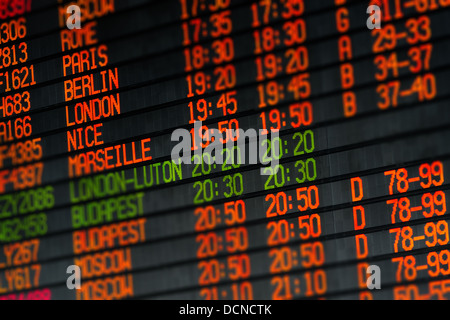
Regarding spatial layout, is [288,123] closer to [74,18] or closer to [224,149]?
[224,149]

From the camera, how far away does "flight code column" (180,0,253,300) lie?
10.6 m

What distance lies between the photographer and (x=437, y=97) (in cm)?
981

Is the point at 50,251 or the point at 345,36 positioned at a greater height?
the point at 345,36

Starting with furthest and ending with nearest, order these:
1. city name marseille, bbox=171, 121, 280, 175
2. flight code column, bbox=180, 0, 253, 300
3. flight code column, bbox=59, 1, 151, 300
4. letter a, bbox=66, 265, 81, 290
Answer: letter a, bbox=66, 265, 81, 290 < flight code column, bbox=59, 1, 151, 300 < flight code column, bbox=180, 0, 253, 300 < city name marseille, bbox=171, 121, 280, 175

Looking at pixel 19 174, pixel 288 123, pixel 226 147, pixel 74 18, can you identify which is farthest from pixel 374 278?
pixel 74 18

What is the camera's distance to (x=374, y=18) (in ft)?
33.4

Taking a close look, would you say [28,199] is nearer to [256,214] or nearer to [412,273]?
[256,214]

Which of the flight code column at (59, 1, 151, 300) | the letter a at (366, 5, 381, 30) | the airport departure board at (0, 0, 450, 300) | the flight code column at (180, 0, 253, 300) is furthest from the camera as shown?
the flight code column at (59, 1, 151, 300)

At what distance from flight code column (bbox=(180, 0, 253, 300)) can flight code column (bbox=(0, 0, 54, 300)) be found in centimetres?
178

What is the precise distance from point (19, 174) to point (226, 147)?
2.46 meters

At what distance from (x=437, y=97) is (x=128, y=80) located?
3130mm

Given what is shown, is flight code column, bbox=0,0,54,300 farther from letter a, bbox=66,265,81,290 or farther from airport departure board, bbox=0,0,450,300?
letter a, bbox=66,265,81,290

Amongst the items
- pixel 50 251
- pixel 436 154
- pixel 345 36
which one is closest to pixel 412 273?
pixel 436 154

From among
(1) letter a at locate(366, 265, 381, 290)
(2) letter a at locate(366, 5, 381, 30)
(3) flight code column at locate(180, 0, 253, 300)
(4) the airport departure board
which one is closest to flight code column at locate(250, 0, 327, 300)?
(4) the airport departure board
